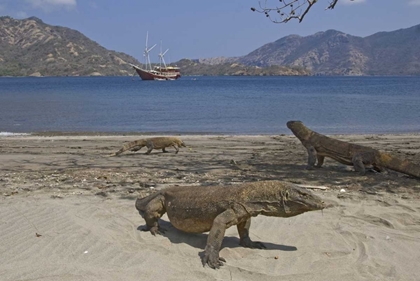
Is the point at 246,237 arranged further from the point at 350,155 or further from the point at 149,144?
the point at 149,144

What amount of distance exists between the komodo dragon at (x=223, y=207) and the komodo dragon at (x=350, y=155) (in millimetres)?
5400

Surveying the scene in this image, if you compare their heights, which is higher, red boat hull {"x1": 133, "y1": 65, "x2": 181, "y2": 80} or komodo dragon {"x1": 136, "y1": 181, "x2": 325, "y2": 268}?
komodo dragon {"x1": 136, "y1": 181, "x2": 325, "y2": 268}

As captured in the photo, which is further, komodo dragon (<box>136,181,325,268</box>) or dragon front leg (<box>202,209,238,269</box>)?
komodo dragon (<box>136,181,325,268</box>)

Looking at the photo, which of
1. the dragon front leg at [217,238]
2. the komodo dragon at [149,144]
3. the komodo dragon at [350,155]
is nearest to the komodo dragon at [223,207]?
the dragon front leg at [217,238]

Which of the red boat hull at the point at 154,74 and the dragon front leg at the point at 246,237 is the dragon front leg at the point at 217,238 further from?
the red boat hull at the point at 154,74

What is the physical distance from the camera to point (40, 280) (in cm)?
483

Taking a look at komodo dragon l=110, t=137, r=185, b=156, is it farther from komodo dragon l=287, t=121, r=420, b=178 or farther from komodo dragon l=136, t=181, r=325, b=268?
komodo dragon l=136, t=181, r=325, b=268

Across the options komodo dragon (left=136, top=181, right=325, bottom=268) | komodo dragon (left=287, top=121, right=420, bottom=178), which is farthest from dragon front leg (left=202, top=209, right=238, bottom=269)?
komodo dragon (left=287, top=121, right=420, bottom=178)

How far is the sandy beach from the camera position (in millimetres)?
5246

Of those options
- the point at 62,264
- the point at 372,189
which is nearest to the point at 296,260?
the point at 62,264

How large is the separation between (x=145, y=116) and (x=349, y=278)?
104 ft

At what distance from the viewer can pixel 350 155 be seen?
36.7ft

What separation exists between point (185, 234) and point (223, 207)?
837 millimetres

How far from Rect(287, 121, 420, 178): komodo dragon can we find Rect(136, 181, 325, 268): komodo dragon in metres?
5.40
